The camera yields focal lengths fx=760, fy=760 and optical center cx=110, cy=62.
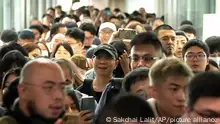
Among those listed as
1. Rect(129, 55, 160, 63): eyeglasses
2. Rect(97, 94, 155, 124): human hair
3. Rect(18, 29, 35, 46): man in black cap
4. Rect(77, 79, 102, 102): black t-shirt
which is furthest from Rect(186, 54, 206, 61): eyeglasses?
Rect(18, 29, 35, 46): man in black cap

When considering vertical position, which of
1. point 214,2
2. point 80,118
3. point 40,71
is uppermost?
point 214,2

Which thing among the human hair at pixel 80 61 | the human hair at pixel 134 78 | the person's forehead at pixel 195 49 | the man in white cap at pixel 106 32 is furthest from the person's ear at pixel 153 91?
the man in white cap at pixel 106 32

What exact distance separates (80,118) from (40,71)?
65cm

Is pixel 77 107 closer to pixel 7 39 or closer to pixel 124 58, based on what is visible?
pixel 124 58

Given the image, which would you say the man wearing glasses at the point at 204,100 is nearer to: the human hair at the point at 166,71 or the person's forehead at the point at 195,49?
the human hair at the point at 166,71

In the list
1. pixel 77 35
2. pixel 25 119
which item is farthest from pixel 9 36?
pixel 25 119

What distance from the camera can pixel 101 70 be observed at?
285 inches

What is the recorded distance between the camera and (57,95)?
4.85 metres

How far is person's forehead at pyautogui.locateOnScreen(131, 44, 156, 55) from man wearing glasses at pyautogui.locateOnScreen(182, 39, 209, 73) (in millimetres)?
627

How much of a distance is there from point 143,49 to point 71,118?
2.00 meters

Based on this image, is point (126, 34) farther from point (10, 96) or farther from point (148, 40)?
point (10, 96)

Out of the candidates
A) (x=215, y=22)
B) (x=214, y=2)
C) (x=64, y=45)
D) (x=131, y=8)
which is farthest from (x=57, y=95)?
(x=131, y=8)

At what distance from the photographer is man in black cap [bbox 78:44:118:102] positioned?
7.07 meters

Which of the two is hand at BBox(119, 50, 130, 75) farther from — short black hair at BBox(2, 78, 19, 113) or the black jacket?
the black jacket
